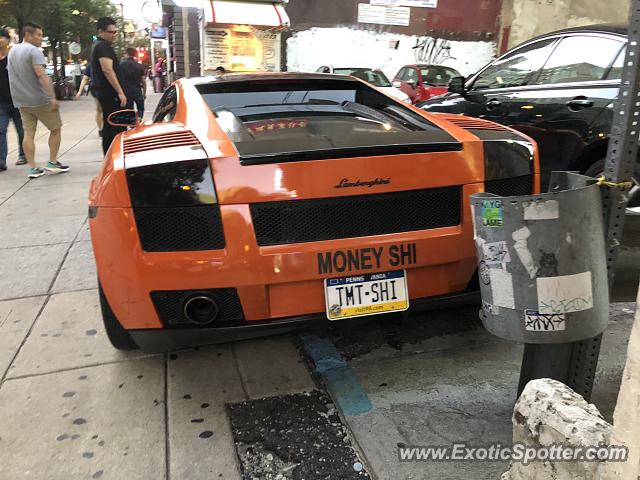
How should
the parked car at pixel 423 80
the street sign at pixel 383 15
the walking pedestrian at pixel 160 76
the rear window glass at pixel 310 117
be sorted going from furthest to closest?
1. the walking pedestrian at pixel 160 76
2. the street sign at pixel 383 15
3. the parked car at pixel 423 80
4. the rear window glass at pixel 310 117

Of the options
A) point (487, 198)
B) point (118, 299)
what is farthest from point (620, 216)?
point (118, 299)

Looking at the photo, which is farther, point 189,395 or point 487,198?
point 189,395

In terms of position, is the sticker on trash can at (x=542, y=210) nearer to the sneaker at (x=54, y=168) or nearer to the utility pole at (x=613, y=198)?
the utility pole at (x=613, y=198)

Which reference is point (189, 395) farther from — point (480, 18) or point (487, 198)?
point (480, 18)

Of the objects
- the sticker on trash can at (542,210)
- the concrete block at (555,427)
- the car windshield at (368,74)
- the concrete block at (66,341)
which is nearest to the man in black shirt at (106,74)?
the concrete block at (66,341)

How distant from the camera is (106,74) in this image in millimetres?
7156

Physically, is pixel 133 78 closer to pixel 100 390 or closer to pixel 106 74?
pixel 106 74

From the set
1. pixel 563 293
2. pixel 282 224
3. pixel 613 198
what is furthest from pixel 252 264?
pixel 613 198

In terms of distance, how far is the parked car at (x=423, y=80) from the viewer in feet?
45.0

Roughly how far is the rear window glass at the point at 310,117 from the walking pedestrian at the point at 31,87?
4.99 meters

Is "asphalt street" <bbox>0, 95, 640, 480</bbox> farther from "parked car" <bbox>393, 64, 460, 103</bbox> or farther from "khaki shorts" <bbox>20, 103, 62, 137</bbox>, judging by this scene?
"parked car" <bbox>393, 64, 460, 103</bbox>

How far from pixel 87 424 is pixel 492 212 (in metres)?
1.91

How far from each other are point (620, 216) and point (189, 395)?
198 centimetres

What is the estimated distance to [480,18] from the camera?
1936cm
